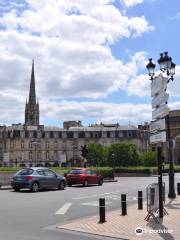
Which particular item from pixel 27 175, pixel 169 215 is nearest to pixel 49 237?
pixel 169 215

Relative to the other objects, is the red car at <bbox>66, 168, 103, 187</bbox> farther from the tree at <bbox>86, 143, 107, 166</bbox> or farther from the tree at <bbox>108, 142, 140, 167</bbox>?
the tree at <bbox>86, 143, 107, 166</bbox>

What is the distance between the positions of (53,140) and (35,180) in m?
132

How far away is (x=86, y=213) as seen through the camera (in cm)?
1598

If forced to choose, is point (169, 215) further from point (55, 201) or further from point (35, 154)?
point (35, 154)

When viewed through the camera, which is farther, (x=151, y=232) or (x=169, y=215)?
(x=169, y=215)

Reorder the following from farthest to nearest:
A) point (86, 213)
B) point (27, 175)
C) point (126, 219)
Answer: point (27, 175) → point (86, 213) → point (126, 219)

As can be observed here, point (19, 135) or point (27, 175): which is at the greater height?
point (19, 135)

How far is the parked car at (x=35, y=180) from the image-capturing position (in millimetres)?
26344

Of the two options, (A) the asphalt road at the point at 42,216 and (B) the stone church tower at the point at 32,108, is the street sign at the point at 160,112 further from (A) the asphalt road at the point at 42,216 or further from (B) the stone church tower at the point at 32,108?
(B) the stone church tower at the point at 32,108

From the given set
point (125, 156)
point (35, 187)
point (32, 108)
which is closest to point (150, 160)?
point (125, 156)

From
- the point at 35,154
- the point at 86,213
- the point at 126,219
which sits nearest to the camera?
the point at 126,219

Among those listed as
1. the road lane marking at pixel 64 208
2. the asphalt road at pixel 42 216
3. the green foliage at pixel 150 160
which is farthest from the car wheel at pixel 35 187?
the green foliage at pixel 150 160

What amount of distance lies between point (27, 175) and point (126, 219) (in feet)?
45.1

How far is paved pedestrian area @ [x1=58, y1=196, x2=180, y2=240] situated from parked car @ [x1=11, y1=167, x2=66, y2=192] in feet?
39.0
